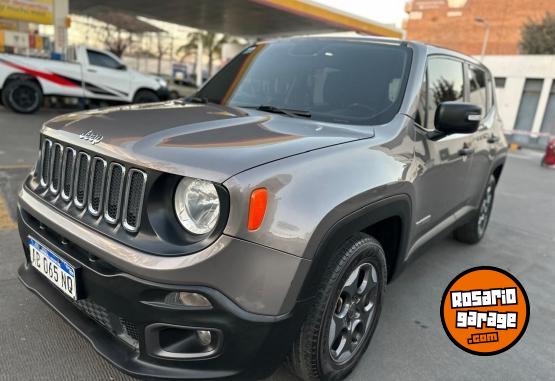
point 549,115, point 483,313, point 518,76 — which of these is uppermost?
point 518,76

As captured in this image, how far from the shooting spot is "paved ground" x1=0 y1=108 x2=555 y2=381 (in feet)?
7.60

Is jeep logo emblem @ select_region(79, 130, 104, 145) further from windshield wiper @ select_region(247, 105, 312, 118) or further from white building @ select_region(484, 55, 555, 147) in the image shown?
white building @ select_region(484, 55, 555, 147)

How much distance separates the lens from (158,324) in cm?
172

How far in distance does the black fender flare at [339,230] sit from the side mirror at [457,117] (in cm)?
55

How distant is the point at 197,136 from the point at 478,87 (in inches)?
123

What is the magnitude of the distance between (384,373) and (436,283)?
1.49m

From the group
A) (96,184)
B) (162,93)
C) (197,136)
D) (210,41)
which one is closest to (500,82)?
(162,93)

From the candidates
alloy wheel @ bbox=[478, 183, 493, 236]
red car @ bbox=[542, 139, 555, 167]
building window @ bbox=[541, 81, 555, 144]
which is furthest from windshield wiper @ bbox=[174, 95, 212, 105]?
building window @ bbox=[541, 81, 555, 144]

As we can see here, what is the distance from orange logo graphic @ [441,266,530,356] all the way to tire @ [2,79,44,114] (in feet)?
34.9

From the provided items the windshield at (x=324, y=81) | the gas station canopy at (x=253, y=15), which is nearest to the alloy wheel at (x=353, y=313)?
the windshield at (x=324, y=81)

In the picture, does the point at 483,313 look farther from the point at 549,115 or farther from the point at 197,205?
the point at 549,115

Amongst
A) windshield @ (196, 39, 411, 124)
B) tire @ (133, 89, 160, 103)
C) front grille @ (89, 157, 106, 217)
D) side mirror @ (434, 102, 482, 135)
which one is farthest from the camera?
tire @ (133, 89, 160, 103)

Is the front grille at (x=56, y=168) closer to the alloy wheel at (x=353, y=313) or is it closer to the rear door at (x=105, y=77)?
the alloy wheel at (x=353, y=313)

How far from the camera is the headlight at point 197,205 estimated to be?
1.73 m
